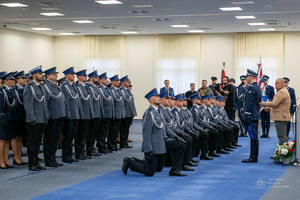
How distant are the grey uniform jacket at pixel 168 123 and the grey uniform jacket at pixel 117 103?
3042mm

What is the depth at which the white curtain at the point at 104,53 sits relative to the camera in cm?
2202

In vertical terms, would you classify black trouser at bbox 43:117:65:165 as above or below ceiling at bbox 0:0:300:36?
below

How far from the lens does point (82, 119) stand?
9859 millimetres

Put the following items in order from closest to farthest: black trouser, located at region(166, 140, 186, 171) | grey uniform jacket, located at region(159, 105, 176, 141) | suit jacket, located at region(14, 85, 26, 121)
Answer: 1. black trouser, located at region(166, 140, 186, 171)
2. grey uniform jacket, located at region(159, 105, 176, 141)
3. suit jacket, located at region(14, 85, 26, 121)

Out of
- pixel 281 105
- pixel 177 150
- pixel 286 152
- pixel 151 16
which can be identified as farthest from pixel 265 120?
pixel 177 150

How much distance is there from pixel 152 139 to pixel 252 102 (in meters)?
2.62

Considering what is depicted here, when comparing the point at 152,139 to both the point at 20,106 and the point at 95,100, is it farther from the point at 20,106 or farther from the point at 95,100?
the point at 95,100

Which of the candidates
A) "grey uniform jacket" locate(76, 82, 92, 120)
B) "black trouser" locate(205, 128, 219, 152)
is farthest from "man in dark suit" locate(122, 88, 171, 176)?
"black trouser" locate(205, 128, 219, 152)

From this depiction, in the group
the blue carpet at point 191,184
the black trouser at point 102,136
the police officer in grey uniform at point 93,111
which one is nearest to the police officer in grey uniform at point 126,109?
the black trouser at point 102,136

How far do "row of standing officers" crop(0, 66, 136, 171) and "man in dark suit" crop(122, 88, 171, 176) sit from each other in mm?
1744

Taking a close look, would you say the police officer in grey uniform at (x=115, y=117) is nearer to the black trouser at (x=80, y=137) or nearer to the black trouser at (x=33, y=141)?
the black trouser at (x=80, y=137)

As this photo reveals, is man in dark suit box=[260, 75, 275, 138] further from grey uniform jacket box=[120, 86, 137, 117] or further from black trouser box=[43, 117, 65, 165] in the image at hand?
black trouser box=[43, 117, 65, 165]

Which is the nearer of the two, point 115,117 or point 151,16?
point 115,117

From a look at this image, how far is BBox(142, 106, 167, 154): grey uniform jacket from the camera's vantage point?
7762 millimetres
